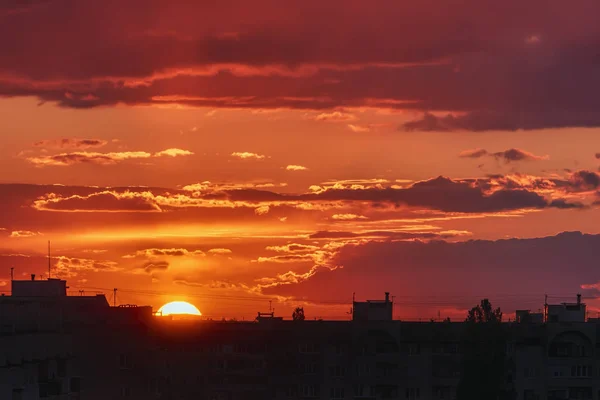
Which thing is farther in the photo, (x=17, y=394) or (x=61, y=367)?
(x=61, y=367)

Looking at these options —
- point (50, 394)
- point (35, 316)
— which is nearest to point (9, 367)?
point (50, 394)

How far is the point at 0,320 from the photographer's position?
582 ft

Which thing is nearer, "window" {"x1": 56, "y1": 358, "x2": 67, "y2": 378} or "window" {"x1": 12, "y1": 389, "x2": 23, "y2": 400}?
"window" {"x1": 12, "y1": 389, "x2": 23, "y2": 400}

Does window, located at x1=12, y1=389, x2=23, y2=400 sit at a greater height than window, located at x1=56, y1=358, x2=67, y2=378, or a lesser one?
lesser

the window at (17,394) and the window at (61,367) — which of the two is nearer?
the window at (17,394)

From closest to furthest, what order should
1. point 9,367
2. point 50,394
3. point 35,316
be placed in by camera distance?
point 9,367 → point 50,394 → point 35,316

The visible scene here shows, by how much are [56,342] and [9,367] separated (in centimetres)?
2071

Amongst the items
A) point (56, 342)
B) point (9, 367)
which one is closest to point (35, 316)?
point (56, 342)

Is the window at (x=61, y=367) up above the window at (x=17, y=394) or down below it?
above

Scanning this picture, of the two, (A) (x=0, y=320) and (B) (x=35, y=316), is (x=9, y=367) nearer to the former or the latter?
(A) (x=0, y=320)

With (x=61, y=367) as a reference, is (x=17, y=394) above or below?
below

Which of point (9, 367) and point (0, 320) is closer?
point (9, 367)

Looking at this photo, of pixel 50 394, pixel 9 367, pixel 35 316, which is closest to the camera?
pixel 9 367

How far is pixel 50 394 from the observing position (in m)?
176
